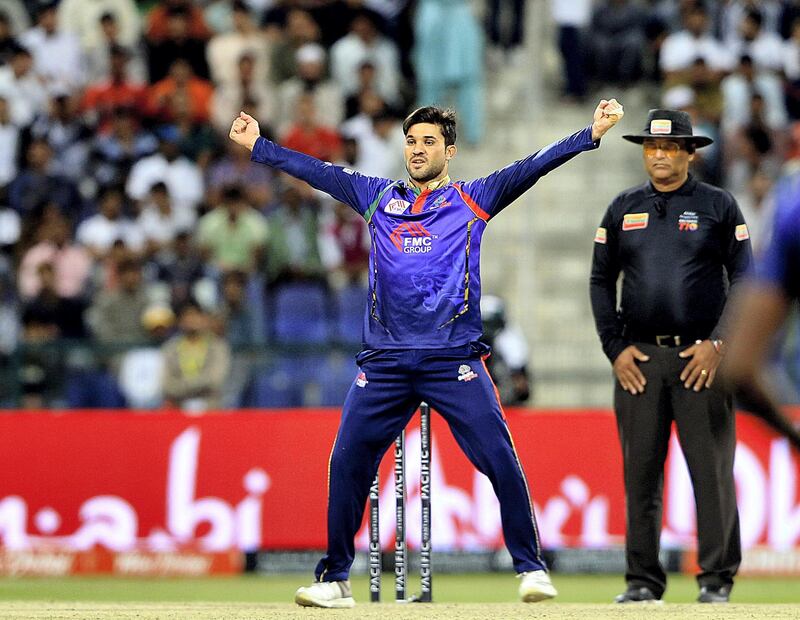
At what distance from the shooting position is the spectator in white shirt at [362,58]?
59.7ft

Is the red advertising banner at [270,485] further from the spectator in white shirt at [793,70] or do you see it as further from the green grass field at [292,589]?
the spectator in white shirt at [793,70]

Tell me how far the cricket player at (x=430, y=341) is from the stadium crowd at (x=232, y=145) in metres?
5.75

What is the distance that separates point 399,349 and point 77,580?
5.85 m

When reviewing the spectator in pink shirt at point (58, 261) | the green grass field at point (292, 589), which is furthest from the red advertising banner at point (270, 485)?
the spectator in pink shirt at point (58, 261)

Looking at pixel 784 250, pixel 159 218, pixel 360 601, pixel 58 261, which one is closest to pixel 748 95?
pixel 159 218

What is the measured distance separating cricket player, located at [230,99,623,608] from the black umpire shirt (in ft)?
3.56

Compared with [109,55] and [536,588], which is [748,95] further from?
[536,588]

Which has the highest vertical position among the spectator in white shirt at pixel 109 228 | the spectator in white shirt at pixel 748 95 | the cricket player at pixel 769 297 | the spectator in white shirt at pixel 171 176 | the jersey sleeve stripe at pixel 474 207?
the spectator in white shirt at pixel 748 95

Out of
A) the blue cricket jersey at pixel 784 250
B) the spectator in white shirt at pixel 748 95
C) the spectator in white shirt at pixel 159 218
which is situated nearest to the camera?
the blue cricket jersey at pixel 784 250

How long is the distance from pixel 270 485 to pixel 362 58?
6.63m

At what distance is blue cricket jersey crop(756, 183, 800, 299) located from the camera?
4246 millimetres

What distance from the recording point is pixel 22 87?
1809 centimetres

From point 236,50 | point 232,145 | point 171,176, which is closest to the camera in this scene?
point 171,176

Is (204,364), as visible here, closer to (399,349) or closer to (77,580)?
(77,580)
